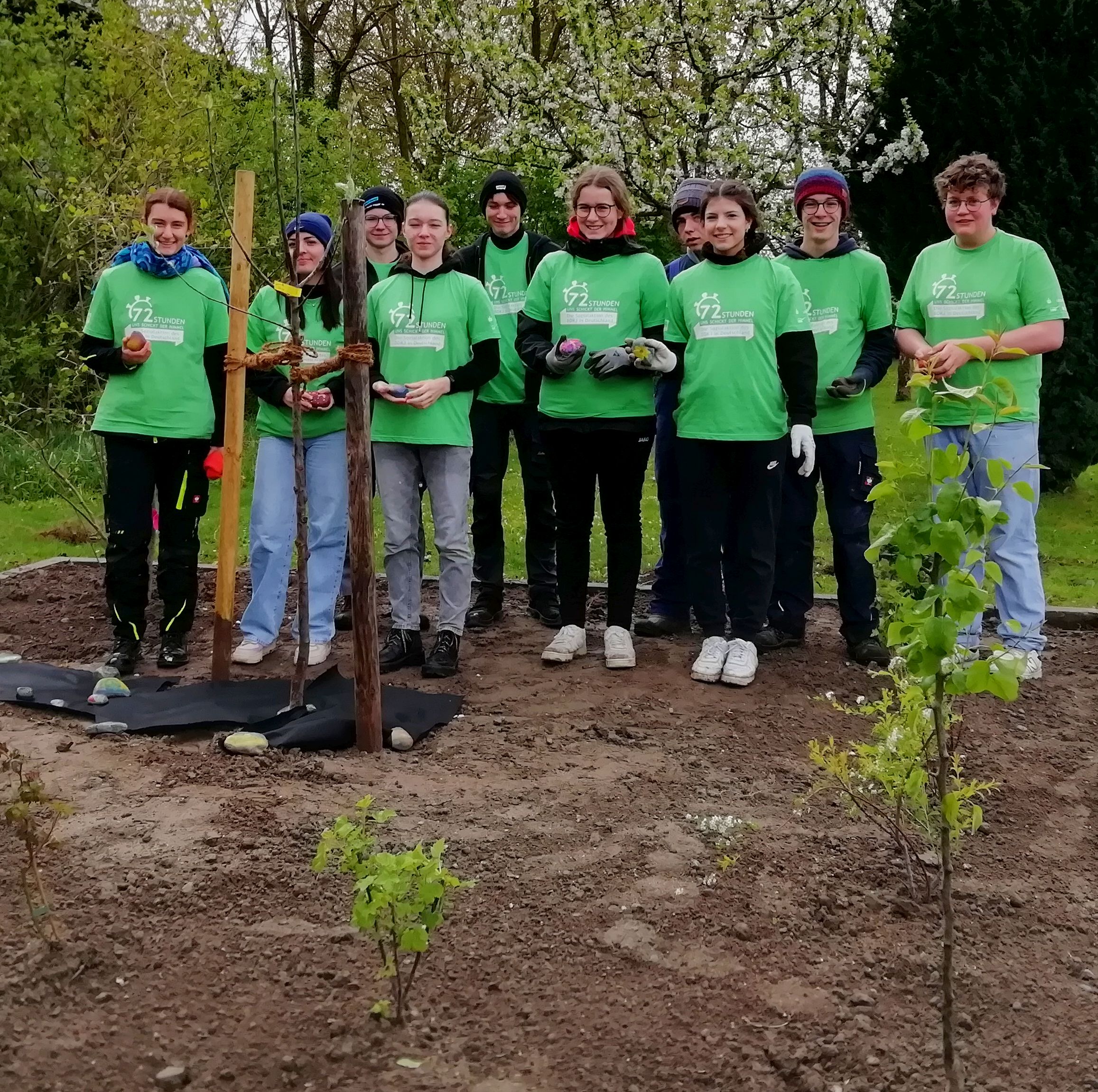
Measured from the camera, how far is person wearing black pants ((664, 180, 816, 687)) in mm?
4820

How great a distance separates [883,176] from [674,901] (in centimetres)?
751

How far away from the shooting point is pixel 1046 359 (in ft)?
28.3

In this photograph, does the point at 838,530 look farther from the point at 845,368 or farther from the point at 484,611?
the point at 484,611

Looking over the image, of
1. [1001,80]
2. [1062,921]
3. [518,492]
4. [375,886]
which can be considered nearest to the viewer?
[375,886]

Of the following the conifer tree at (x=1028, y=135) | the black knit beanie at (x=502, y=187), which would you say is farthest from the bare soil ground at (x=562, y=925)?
the conifer tree at (x=1028, y=135)

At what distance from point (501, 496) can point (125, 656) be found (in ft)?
6.35

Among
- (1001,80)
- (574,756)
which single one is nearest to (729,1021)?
(574,756)

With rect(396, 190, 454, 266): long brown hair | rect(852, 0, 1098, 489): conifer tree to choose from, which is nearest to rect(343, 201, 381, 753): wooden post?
rect(396, 190, 454, 266): long brown hair

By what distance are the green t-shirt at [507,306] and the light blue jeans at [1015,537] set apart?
1.96 meters

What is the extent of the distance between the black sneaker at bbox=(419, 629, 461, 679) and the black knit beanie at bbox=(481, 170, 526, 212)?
2.12 metres

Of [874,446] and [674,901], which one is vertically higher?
[874,446]

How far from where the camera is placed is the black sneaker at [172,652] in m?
5.27

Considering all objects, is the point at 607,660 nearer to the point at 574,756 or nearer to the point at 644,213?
the point at 574,756

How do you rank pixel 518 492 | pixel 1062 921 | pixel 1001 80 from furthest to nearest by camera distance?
1. pixel 518 492
2. pixel 1001 80
3. pixel 1062 921
